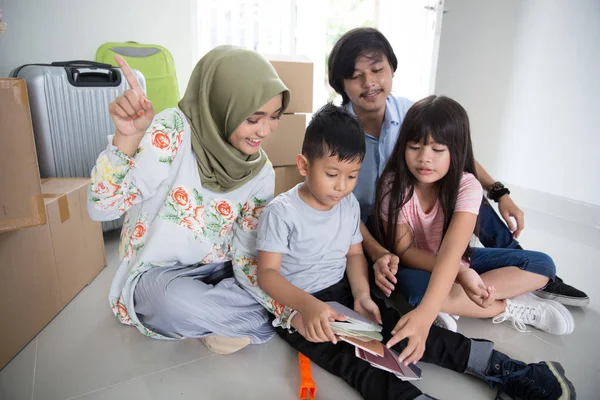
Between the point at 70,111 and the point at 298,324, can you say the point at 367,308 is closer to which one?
the point at 298,324

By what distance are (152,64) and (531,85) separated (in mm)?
2301

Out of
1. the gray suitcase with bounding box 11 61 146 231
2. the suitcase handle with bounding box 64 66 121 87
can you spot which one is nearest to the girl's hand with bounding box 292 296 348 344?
the gray suitcase with bounding box 11 61 146 231

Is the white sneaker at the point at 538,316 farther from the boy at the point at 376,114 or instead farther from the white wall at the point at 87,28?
the white wall at the point at 87,28

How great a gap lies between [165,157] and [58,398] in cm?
59

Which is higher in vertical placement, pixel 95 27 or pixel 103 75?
pixel 95 27

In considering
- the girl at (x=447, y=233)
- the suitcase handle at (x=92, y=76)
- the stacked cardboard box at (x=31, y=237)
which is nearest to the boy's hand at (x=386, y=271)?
the girl at (x=447, y=233)

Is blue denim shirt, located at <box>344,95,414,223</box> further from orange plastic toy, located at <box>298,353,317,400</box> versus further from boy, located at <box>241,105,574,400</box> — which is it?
orange plastic toy, located at <box>298,353,317,400</box>

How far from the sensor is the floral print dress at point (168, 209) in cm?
93

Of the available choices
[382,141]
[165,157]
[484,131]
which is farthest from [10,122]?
[484,131]

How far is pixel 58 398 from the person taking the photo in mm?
895

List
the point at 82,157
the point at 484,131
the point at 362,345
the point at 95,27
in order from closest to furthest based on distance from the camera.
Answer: the point at 362,345 → the point at 82,157 → the point at 95,27 → the point at 484,131

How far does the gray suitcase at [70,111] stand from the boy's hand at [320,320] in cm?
119

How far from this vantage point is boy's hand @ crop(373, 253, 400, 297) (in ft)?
3.52

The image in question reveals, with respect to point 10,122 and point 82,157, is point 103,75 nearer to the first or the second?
point 82,157
